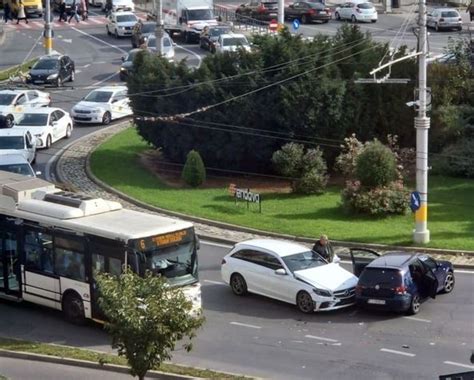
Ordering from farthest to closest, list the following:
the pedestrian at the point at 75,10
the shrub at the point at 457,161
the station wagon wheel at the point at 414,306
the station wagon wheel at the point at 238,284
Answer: the pedestrian at the point at 75,10 → the shrub at the point at 457,161 → the station wagon wheel at the point at 238,284 → the station wagon wheel at the point at 414,306

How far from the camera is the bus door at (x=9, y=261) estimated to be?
28078 mm

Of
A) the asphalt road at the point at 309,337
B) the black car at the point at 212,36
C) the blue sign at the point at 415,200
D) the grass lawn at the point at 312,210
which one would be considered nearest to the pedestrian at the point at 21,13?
the black car at the point at 212,36

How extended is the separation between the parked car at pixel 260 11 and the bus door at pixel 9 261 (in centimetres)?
5164

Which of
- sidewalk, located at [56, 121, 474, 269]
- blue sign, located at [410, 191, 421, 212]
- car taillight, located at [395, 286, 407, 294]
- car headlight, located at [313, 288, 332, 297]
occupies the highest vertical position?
blue sign, located at [410, 191, 421, 212]

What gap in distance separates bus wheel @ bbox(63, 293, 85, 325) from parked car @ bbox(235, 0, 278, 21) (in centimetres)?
5308

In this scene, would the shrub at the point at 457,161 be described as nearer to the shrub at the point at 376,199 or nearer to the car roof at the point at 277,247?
the shrub at the point at 376,199

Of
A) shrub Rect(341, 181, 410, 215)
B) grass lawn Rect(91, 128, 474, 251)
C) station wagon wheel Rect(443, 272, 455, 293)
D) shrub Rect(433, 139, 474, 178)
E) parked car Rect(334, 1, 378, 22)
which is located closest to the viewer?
station wagon wheel Rect(443, 272, 455, 293)

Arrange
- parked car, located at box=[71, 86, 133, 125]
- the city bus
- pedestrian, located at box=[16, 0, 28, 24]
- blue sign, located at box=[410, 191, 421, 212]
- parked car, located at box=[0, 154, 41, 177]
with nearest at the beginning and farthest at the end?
1. the city bus
2. blue sign, located at box=[410, 191, 421, 212]
3. parked car, located at box=[0, 154, 41, 177]
4. parked car, located at box=[71, 86, 133, 125]
5. pedestrian, located at box=[16, 0, 28, 24]

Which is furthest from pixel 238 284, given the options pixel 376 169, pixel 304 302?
pixel 376 169

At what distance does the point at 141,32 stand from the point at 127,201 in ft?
107

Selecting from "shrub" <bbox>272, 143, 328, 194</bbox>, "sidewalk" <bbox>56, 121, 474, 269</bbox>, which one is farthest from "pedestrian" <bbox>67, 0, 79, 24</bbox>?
"shrub" <bbox>272, 143, 328, 194</bbox>

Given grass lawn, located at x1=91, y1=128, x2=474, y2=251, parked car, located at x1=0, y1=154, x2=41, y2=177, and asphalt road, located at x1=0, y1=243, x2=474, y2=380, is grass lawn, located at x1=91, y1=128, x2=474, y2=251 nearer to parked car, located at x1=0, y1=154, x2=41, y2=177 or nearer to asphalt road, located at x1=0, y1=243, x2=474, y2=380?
parked car, located at x1=0, y1=154, x2=41, y2=177

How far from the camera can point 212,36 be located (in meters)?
68.2

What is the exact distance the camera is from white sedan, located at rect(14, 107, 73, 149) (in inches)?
1882
